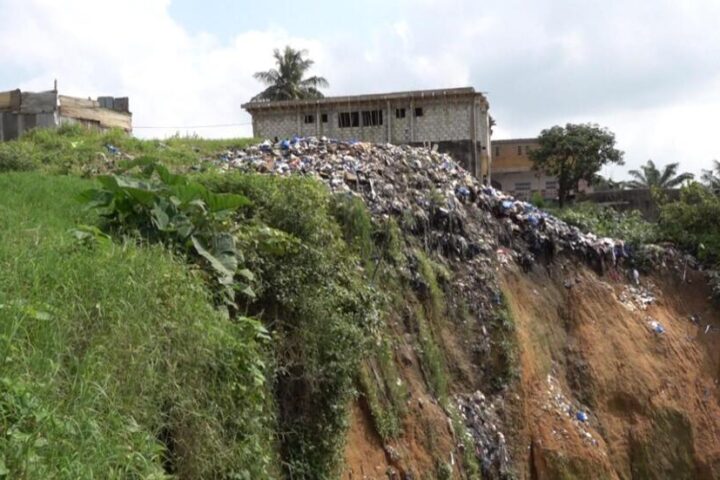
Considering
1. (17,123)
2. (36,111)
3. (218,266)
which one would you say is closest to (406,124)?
(36,111)

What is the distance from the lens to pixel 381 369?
31.6 feet

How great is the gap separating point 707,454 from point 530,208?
4623 millimetres

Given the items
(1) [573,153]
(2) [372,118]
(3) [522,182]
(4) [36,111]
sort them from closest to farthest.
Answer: (4) [36,111], (2) [372,118], (1) [573,153], (3) [522,182]

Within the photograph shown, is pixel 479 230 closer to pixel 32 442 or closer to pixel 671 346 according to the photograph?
pixel 671 346

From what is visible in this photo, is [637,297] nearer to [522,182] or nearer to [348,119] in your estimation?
[348,119]

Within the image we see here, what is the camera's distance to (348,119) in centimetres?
2673

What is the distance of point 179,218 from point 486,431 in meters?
5.52

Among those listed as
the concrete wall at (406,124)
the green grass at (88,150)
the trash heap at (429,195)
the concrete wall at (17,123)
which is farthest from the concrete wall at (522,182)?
the green grass at (88,150)

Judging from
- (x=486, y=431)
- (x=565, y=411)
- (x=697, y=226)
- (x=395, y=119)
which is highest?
(x=395, y=119)

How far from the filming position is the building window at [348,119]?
26609 mm

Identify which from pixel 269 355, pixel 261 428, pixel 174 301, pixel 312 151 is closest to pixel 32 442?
pixel 174 301

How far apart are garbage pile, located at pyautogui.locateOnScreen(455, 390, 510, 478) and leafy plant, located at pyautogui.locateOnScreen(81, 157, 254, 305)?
457cm

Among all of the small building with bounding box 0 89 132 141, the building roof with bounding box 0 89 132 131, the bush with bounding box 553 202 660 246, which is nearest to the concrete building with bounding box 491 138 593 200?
the bush with bounding box 553 202 660 246

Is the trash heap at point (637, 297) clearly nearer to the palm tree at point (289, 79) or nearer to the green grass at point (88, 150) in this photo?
the green grass at point (88, 150)
